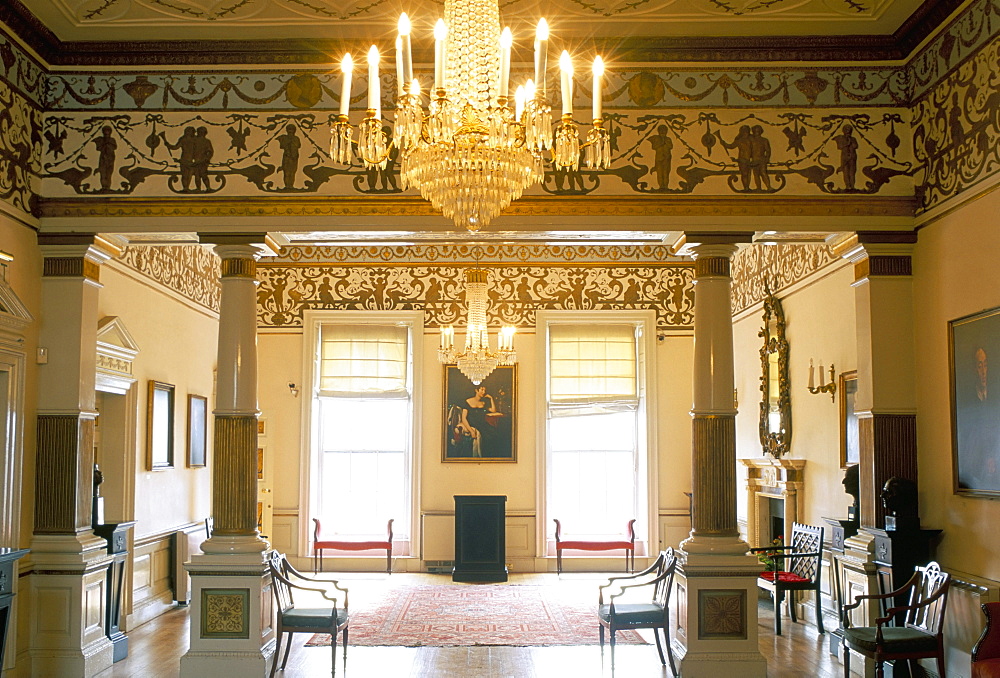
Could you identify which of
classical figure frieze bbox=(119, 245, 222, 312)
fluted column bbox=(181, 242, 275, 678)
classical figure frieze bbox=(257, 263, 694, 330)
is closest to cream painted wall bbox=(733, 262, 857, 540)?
classical figure frieze bbox=(257, 263, 694, 330)

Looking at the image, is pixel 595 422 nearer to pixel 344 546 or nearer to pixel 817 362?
pixel 344 546

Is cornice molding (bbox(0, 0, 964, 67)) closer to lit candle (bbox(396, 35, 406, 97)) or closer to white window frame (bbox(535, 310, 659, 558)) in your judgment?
lit candle (bbox(396, 35, 406, 97))

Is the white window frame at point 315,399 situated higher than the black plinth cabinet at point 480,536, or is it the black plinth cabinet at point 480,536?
the white window frame at point 315,399

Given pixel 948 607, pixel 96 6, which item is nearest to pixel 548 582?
pixel 948 607

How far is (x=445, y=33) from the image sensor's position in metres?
4.36

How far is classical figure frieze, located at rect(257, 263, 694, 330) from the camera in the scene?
45.9 ft

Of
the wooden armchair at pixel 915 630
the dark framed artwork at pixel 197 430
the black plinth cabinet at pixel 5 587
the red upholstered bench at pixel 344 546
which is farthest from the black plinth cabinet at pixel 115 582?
the wooden armchair at pixel 915 630

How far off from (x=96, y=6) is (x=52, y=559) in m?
4.29

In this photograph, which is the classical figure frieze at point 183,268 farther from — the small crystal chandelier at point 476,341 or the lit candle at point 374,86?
the lit candle at point 374,86

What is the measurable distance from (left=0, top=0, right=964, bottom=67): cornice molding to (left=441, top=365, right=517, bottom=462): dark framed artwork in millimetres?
6839

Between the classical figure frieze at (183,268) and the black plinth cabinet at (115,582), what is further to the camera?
the classical figure frieze at (183,268)

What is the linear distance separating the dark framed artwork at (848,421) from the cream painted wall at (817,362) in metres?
0.10

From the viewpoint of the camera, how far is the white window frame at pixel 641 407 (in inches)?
540

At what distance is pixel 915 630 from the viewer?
6.49m
